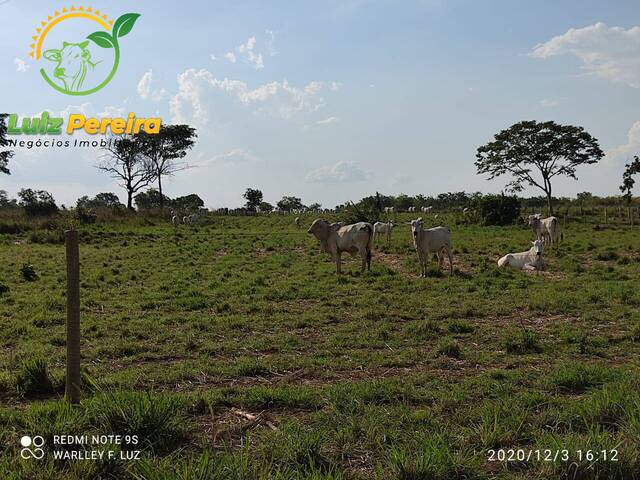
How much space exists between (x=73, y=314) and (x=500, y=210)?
33.4m

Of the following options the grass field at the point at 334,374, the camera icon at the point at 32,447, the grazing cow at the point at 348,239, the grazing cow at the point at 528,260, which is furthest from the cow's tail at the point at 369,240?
the camera icon at the point at 32,447

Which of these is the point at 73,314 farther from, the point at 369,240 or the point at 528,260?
the point at 528,260

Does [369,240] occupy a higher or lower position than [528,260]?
higher

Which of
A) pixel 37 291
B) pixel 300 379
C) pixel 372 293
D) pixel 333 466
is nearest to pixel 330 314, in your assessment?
pixel 372 293

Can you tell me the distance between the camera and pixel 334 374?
562 cm

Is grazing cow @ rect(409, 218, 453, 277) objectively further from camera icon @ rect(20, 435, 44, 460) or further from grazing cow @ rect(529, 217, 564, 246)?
camera icon @ rect(20, 435, 44, 460)

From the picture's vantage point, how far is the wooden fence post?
421 centimetres

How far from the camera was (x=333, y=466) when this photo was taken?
3.41 meters

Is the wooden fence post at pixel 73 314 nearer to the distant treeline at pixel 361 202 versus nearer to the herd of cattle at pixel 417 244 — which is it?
the herd of cattle at pixel 417 244

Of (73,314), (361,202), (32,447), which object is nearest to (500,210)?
(361,202)

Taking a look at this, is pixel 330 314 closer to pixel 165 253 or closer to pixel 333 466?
pixel 333 466

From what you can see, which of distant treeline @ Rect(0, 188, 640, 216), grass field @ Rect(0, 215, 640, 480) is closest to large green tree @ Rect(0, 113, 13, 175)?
distant treeline @ Rect(0, 188, 640, 216)

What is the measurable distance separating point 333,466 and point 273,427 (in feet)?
2.88

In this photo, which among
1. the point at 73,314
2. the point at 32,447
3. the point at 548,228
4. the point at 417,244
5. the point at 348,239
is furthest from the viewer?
the point at 548,228
